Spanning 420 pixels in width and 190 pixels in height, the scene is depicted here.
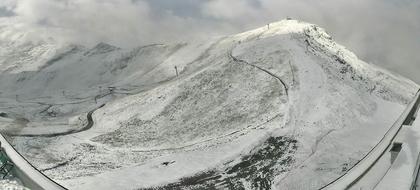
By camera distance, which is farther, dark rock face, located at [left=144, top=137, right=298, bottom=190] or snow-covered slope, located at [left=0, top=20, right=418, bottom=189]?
snow-covered slope, located at [left=0, top=20, right=418, bottom=189]

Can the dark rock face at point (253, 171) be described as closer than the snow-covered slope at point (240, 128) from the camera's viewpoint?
Yes

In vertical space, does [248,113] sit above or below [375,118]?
below

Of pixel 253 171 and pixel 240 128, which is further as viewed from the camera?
pixel 240 128

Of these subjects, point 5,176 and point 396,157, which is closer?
point 5,176

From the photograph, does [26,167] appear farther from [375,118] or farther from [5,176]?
[375,118]

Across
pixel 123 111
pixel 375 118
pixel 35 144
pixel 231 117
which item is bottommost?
pixel 35 144

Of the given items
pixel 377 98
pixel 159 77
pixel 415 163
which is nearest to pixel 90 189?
pixel 415 163

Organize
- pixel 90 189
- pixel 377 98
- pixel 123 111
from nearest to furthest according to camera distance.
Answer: pixel 90 189, pixel 377 98, pixel 123 111

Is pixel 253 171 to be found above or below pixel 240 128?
below
